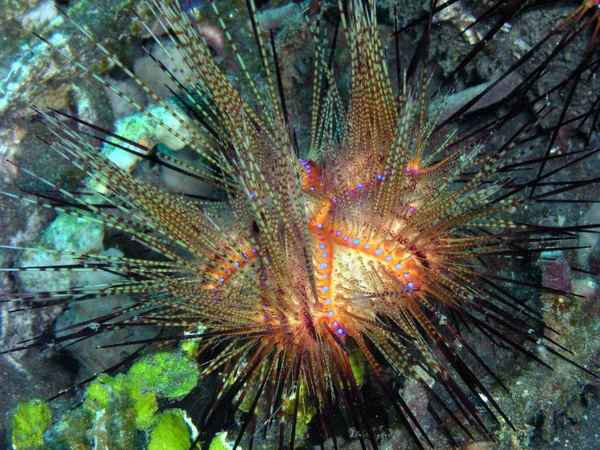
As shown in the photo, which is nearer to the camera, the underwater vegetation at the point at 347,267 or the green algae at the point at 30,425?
the underwater vegetation at the point at 347,267

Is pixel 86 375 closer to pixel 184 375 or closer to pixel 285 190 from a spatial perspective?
pixel 184 375

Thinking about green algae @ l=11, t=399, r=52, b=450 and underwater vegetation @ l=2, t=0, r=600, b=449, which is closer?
underwater vegetation @ l=2, t=0, r=600, b=449

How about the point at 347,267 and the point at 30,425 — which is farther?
the point at 30,425

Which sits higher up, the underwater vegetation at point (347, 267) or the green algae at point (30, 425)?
the underwater vegetation at point (347, 267)

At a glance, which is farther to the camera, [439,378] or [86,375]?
[86,375]

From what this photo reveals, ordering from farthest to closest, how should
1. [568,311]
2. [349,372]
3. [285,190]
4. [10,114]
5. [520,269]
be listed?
[10,114] → [520,269] → [568,311] → [349,372] → [285,190]

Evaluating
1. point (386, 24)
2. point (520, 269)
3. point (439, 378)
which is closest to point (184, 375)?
point (439, 378)

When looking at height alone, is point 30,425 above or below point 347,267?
below

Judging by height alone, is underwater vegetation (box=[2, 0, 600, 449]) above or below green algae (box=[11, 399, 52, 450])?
above
